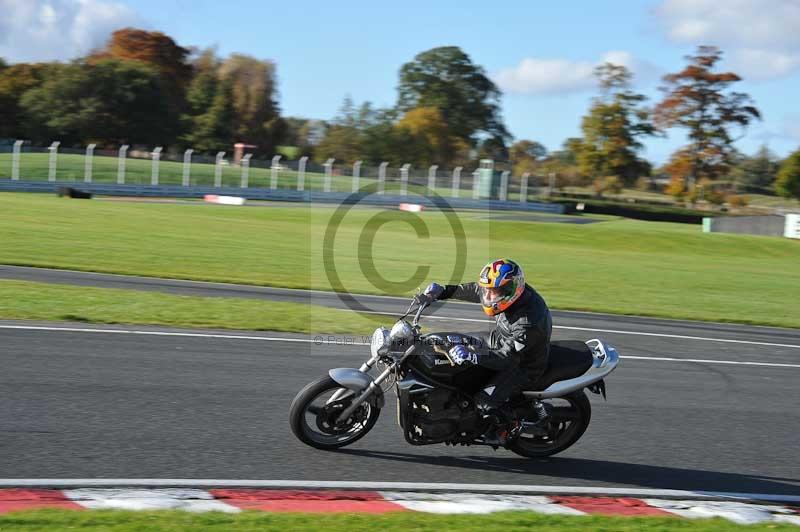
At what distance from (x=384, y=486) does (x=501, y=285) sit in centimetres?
177

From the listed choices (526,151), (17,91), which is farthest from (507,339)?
(526,151)

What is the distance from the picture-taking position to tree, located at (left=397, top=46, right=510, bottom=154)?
105062mm

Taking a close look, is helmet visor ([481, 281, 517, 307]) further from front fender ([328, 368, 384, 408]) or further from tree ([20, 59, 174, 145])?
tree ([20, 59, 174, 145])

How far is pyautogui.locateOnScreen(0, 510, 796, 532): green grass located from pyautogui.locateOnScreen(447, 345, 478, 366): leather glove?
4.30ft

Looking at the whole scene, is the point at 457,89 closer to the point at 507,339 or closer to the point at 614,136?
the point at 614,136

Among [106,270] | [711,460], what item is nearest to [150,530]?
[711,460]

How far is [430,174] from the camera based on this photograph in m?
54.1

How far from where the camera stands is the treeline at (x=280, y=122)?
69812mm

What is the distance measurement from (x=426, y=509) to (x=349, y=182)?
156 feet

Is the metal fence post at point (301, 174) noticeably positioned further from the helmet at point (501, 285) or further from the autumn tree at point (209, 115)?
the helmet at point (501, 285)

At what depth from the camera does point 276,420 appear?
7.86m

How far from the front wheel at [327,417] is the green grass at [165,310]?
5.92 meters

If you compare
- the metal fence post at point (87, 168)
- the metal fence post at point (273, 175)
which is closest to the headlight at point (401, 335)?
the metal fence post at point (87, 168)

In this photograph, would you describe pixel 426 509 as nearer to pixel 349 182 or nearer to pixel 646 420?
pixel 646 420
